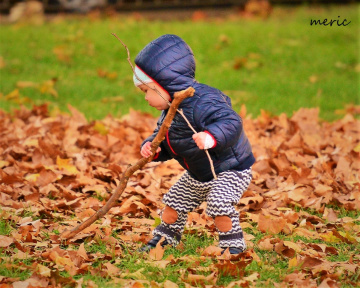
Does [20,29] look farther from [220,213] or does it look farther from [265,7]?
[220,213]

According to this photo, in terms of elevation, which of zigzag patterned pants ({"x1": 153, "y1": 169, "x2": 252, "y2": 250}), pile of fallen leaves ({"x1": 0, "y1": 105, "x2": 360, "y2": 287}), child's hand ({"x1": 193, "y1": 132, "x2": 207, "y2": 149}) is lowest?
pile of fallen leaves ({"x1": 0, "y1": 105, "x2": 360, "y2": 287})

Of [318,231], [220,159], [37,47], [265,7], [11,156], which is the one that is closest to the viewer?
[220,159]

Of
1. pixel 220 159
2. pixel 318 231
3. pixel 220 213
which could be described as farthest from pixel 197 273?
pixel 318 231

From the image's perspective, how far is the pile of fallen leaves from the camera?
3.34 meters

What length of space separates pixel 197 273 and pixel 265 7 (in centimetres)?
1034

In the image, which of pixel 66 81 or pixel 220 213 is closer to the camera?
pixel 220 213

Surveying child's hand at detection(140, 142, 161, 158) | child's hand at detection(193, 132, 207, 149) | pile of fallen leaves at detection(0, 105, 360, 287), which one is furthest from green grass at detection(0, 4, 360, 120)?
child's hand at detection(193, 132, 207, 149)

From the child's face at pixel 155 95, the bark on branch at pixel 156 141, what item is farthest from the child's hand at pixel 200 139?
the child's face at pixel 155 95

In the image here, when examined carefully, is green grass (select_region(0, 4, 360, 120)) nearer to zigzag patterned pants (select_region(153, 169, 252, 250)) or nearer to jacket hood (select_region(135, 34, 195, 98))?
zigzag patterned pants (select_region(153, 169, 252, 250))

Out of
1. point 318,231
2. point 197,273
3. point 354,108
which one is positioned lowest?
point 354,108

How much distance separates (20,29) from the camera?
11.2m

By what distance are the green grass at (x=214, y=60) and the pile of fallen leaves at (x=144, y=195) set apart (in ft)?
3.80

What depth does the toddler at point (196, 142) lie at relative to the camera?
10.8 ft

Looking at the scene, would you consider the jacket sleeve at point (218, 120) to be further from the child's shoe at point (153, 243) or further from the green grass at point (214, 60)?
the green grass at point (214, 60)
